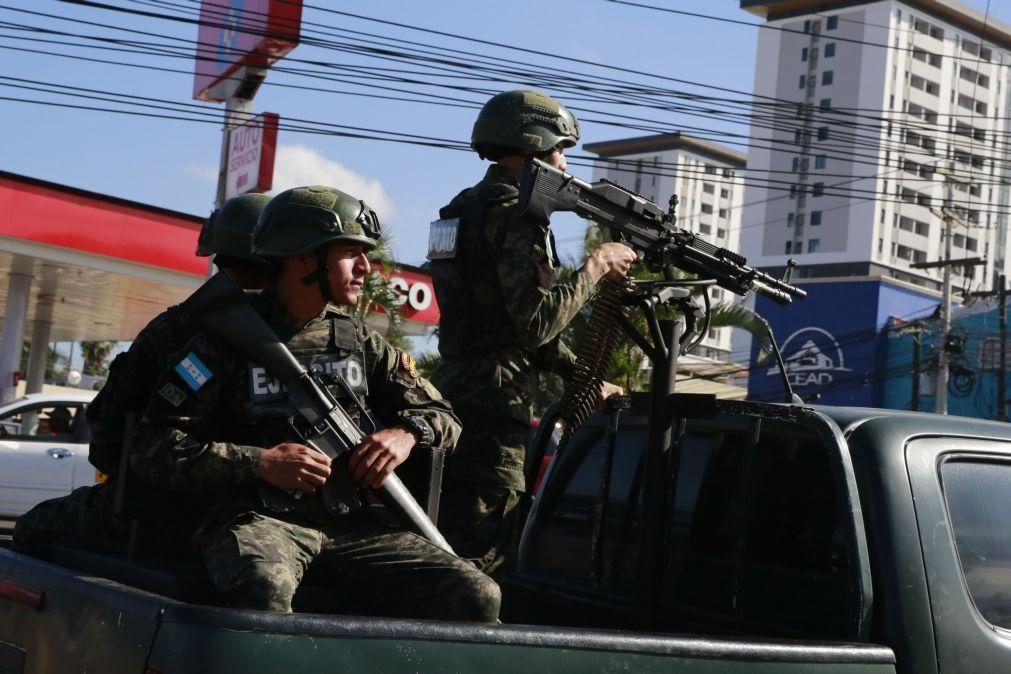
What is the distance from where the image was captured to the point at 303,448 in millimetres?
2887

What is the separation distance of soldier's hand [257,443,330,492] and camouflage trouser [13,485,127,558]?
1.68 ft

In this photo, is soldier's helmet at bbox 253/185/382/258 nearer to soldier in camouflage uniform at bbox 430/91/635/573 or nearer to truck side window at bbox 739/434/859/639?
soldier in camouflage uniform at bbox 430/91/635/573

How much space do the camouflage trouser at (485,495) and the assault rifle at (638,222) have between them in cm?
63

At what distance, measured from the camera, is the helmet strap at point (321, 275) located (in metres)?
3.16

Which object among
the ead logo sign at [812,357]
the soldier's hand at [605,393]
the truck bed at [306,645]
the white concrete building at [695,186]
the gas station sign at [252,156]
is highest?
the white concrete building at [695,186]

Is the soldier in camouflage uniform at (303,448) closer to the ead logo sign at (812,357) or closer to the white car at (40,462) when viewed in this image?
the white car at (40,462)

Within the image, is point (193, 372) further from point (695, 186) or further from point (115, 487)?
point (695, 186)

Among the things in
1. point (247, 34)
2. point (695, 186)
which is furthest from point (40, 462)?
point (695, 186)

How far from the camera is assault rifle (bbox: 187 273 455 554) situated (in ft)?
9.80

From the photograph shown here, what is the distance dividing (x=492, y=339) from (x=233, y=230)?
3.40 feet

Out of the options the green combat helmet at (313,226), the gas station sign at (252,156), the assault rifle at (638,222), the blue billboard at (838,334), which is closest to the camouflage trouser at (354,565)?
the green combat helmet at (313,226)

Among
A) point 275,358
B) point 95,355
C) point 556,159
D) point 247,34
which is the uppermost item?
point 247,34

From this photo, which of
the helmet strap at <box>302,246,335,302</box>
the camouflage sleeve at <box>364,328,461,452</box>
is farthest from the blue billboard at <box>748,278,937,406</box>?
the helmet strap at <box>302,246,335,302</box>

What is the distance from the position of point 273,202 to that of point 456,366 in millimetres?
927
